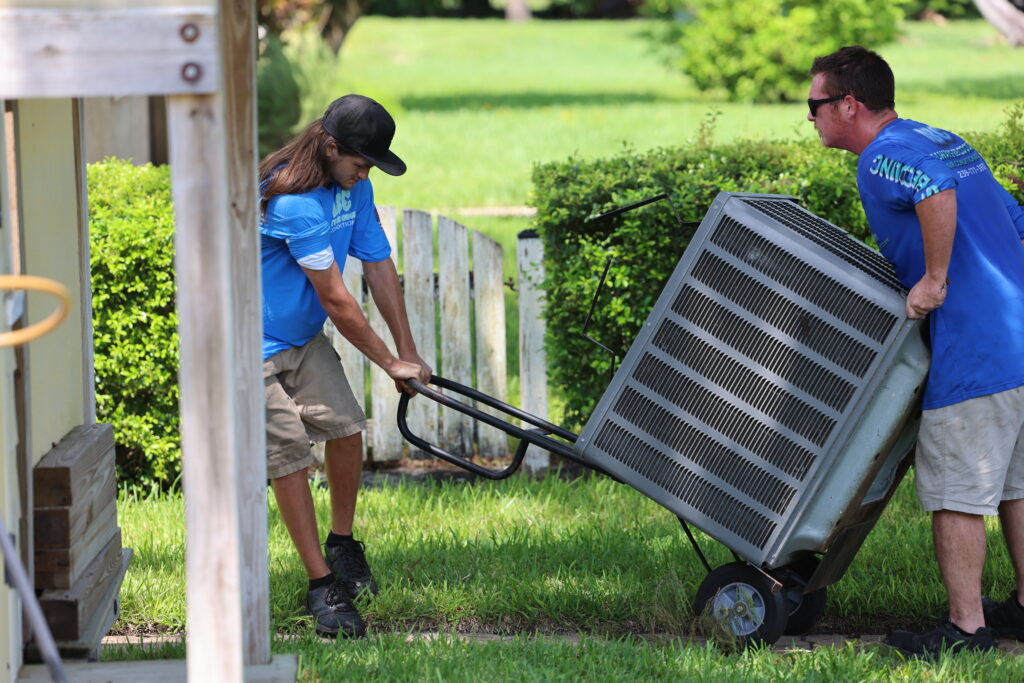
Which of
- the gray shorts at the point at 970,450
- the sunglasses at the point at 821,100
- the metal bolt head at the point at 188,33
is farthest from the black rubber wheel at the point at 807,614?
the metal bolt head at the point at 188,33

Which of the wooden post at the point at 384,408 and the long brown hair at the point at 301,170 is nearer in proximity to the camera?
the long brown hair at the point at 301,170

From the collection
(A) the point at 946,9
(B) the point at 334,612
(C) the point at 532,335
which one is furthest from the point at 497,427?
(A) the point at 946,9

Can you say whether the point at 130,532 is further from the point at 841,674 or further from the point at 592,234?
the point at 841,674

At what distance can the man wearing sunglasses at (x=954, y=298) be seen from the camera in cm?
350

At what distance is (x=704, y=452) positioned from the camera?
3455 millimetres

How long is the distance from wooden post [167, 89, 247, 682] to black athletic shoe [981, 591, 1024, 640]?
8.51 ft

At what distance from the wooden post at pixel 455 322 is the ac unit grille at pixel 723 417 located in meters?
2.33

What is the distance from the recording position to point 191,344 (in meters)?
2.37

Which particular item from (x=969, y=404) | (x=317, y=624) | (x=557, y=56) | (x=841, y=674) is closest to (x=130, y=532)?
(x=317, y=624)

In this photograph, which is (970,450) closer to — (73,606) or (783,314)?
(783,314)

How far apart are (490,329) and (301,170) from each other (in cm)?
218

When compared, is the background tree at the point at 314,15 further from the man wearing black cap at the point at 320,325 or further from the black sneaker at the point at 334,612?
the black sneaker at the point at 334,612

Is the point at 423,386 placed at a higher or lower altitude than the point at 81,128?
lower

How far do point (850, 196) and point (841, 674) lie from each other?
2577 millimetres
